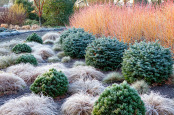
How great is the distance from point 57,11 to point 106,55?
13978 millimetres

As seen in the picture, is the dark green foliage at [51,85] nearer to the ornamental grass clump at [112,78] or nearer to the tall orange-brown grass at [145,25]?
the ornamental grass clump at [112,78]

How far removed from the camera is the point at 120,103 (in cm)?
248

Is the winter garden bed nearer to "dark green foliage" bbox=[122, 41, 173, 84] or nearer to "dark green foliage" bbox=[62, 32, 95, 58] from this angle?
"dark green foliage" bbox=[122, 41, 173, 84]

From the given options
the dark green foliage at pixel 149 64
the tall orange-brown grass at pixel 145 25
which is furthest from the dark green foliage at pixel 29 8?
the dark green foliage at pixel 149 64

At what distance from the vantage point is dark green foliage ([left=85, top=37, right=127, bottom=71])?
5.13 m

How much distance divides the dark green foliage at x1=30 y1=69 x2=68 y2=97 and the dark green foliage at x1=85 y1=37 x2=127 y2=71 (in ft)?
5.54

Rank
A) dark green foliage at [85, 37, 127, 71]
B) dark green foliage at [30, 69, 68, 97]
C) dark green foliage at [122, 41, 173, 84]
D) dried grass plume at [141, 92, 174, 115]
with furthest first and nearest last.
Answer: dark green foliage at [85, 37, 127, 71] < dark green foliage at [122, 41, 173, 84] < dark green foliage at [30, 69, 68, 97] < dried grass plume at [141, 92, 174, 115]

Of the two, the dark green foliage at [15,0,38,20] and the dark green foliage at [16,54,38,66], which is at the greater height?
the dark green foliage at [15,0,38,20]

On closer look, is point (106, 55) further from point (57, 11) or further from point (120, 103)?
point (57, 11)

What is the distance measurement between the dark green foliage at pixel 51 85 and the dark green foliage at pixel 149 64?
1.50 meters

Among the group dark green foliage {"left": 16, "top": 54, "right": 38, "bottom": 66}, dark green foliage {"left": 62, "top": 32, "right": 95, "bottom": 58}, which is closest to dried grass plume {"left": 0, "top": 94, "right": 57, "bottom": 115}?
dark green foliage {"left": 16, "top": 54, "right": 38, "bottom": 66}

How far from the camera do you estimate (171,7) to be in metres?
5.66

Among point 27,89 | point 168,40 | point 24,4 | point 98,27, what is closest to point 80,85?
point 27,89

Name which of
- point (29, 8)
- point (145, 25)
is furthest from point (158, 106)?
point (29, 8)
